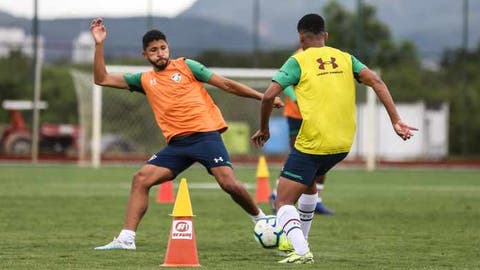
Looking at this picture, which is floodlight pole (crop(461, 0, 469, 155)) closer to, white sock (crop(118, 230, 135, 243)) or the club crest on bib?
the club crest on bib

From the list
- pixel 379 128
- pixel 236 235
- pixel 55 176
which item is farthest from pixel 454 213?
pixel 379 128

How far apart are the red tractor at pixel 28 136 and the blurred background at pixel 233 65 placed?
1.6 inches

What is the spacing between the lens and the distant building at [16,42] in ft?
118

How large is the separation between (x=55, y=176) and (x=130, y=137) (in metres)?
9.17

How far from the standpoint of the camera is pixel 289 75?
29.0ft

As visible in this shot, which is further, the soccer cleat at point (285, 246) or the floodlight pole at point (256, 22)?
the floodlight pole at point (256, 22)

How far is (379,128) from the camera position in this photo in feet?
123

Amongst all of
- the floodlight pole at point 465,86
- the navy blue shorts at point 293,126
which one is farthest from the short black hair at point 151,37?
the floodlight pole at point 465,86

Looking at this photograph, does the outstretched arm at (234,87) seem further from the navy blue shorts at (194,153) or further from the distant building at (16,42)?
the distant building at (16,42)

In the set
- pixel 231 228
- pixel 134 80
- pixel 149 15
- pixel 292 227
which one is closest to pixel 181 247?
pixel 292 227

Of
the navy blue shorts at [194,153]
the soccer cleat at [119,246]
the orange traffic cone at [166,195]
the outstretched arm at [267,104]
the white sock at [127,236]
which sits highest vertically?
the outstretched arm at [267,104]

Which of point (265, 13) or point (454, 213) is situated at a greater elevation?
point (265, 13)

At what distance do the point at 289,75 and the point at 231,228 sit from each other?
3.76m

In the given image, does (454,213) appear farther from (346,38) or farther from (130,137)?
(346,38)
